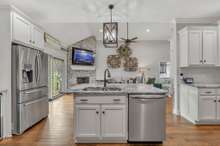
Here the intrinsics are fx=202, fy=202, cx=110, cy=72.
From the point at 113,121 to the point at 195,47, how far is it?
313 cm

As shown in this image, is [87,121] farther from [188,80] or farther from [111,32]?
[188,80]

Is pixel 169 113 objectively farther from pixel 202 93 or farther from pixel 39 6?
pixel 39 6

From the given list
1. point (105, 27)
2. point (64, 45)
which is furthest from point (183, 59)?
point (64, 45)

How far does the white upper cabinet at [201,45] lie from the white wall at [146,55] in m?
6.63

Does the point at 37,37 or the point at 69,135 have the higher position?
the point at 37,37

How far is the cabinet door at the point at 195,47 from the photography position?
16.9ft

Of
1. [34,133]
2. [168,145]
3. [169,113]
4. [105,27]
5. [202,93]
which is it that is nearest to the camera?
[168,145]

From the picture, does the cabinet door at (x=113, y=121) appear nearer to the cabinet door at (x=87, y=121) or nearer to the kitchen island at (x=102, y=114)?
the kitchen island at (x=102, y=114)

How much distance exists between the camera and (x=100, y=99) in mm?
3400

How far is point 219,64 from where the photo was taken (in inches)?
201

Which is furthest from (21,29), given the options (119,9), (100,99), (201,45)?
(201,45)

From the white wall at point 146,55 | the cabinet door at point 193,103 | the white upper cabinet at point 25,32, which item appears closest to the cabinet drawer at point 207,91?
the cabinet door at point 193,103

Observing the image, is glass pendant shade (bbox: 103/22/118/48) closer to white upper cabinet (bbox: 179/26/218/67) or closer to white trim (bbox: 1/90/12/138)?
white trim (bbox: 1/90/12/138)

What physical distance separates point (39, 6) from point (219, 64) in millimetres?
4520
